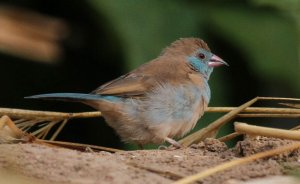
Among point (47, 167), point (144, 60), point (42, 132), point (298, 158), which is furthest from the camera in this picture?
point (144, 60)

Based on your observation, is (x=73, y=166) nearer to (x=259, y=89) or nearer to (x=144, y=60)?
(x=144, y=60)

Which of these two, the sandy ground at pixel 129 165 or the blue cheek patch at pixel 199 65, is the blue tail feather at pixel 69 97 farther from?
the sandy ground at pixel 129 165

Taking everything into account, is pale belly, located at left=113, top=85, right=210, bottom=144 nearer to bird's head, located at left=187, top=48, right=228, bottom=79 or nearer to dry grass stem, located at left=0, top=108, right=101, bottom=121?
bird's head, located at left=187, top=48, right=228, bottom=79

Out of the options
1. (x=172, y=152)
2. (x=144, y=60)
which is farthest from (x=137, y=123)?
(x=172, y=152)

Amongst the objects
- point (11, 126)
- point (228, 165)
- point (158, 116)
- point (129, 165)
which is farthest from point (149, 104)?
point (228, 165)

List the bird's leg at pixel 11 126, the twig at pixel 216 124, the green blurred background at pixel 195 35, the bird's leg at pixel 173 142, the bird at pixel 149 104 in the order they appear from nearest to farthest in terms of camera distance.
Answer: the bird's leg at pixel 11 126
the twig at pixel 216 124
the bird's leg at pixel 173 142
the bird at pixel 149 104
the green blurred background at pixel 195 35

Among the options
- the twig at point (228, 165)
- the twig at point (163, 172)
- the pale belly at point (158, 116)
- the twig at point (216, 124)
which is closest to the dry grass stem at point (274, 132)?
the twig at point (228, 165)

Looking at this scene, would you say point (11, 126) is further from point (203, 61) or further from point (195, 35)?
point (195, 35)
